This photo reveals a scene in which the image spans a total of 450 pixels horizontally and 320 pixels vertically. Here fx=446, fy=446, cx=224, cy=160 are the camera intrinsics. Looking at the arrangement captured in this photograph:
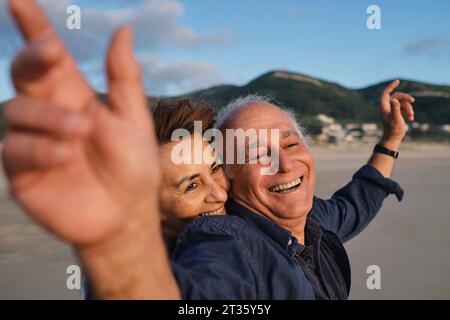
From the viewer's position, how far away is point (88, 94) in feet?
2.85

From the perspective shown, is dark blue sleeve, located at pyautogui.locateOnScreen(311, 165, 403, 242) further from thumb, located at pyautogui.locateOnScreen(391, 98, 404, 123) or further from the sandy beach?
the sandy beach

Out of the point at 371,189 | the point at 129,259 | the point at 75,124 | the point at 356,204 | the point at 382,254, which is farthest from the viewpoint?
the point at 382,254

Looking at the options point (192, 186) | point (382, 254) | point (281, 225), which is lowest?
point (382, 254)

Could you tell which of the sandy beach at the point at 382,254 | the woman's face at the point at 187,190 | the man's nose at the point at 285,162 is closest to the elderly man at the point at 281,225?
the man's nose at the point at 285,162

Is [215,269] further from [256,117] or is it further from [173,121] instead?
[256,117]

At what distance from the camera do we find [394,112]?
3338 mm

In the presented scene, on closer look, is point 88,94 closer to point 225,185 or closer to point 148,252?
point 148,252

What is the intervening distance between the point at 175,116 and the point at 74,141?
1429mm

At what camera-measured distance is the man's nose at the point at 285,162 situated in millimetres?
2305

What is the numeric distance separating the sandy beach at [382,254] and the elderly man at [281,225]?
1.17 metres

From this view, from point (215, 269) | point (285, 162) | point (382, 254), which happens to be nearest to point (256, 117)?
point (285, 162)
